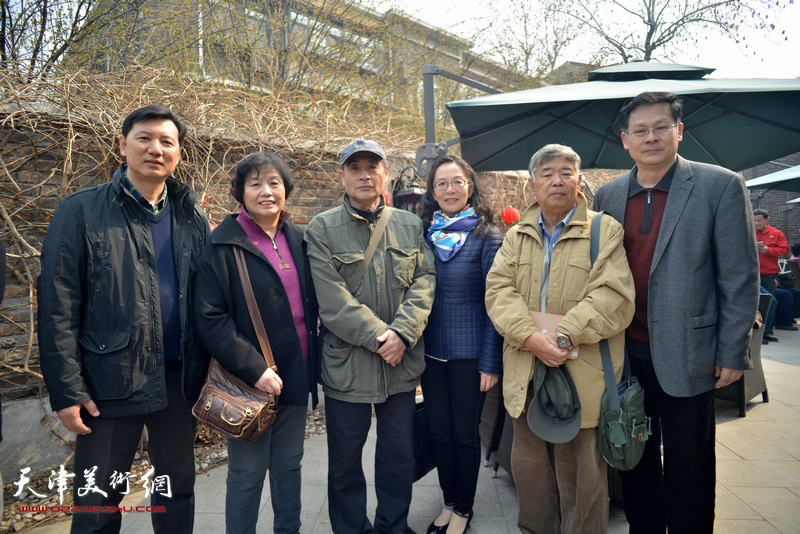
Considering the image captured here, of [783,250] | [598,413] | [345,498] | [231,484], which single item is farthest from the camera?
[783,250]

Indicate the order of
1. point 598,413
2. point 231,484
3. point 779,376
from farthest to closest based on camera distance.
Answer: point 779,376
point 231,484
point 598,413

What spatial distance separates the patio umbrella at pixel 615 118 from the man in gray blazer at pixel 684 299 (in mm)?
993

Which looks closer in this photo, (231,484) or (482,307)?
(231,484)

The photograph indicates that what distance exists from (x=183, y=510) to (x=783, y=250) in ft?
30.7

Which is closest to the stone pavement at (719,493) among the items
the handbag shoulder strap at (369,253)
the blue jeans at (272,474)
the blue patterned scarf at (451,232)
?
the blue jeans at (272,474)

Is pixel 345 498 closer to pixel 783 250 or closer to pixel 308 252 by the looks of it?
pixel 308 252

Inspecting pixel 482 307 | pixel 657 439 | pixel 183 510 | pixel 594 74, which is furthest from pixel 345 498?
pixel 594 74

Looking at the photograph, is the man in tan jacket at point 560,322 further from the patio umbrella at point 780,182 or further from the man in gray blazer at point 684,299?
the patio umbrella at point 780,182

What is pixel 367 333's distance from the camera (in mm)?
2078

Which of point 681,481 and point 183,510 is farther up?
point 681,481

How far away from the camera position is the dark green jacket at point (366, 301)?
2.11 meters

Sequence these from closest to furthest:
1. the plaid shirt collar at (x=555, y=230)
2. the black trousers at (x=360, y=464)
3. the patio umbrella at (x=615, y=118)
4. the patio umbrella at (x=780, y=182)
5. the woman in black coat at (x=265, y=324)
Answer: the woman in black coat at (x=265, y=324)
the plaid shirt collar at (x=555, y=230)
the black trousers at (x=360, y=464)
the patio umbrella at (x=615, y=118)
the patio umbrella at (x=780, y=182)

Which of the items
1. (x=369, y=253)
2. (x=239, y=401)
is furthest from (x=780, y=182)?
(x=239, y=401)

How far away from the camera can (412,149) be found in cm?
590
